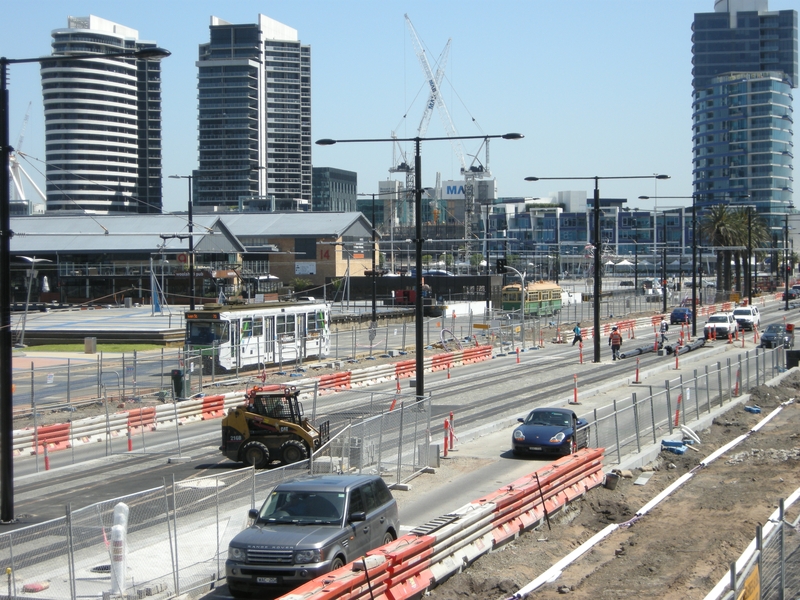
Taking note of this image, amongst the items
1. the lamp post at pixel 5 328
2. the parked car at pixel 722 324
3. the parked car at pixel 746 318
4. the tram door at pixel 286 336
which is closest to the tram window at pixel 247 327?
the tram door at pixel 286 336

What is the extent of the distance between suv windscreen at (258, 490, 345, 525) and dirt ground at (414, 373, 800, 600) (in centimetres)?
185

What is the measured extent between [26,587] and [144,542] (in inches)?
92.0

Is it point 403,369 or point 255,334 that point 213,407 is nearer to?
point 255,334

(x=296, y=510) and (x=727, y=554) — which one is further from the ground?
(x=296, y=510)

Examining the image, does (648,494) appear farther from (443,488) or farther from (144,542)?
(144,542)

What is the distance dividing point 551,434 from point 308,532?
11.2 m

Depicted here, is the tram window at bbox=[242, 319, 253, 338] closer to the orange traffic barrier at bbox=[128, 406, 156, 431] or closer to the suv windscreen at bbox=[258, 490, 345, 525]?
the orange traffic barrier at bbox=[128, 406, 156, 431]

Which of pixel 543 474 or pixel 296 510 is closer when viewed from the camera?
pixel 296 510

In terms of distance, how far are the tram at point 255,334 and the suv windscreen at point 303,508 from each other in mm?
25999

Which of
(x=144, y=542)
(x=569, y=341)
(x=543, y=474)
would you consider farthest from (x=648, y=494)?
(x=569, y=341)

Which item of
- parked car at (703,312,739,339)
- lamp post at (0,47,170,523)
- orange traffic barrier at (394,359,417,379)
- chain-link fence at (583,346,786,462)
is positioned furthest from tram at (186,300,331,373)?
parked car at (703,312,739,339)

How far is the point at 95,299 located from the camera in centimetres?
9044

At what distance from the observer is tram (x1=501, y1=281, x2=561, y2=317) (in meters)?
80.0

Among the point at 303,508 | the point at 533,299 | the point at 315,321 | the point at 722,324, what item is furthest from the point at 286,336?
the point at 533,299
